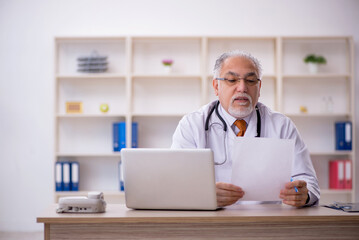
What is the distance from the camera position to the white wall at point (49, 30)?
4.75 m

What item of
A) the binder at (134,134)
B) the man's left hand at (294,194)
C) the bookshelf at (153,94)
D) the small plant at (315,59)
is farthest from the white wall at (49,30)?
the man's left hand at (294,194)

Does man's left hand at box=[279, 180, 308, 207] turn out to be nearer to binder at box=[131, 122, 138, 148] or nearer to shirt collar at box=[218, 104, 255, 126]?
shirt collar at box=[218, 104, 255, 126]

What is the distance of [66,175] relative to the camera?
443cm

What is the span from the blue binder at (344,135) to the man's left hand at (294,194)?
2743mm

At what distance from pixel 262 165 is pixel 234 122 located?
67 cm

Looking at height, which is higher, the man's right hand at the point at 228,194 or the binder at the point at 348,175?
the man's right hand at the point at 228,194

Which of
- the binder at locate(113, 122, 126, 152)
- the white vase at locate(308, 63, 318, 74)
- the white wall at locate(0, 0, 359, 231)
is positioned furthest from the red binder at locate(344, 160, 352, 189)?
the binder at locate(113, 122, 126, 152)

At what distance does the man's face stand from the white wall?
7.76ft

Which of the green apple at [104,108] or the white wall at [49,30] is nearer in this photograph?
the green apple at [104,108]

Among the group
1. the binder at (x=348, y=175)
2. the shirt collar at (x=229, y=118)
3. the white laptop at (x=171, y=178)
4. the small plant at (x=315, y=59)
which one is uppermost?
the small plant at (x=315, y=59)

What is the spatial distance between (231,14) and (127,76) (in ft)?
4.27

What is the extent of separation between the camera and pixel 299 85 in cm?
476

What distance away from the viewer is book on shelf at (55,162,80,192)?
4.43 meters

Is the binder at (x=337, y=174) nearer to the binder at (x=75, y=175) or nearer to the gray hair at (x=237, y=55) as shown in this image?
the gray hair at (x=237, y=55)
